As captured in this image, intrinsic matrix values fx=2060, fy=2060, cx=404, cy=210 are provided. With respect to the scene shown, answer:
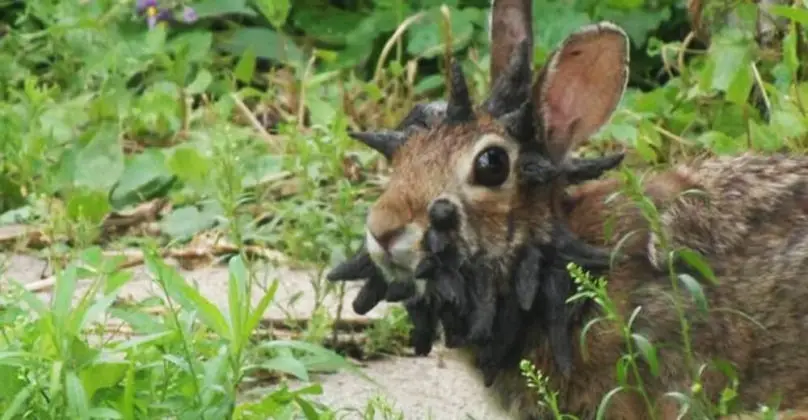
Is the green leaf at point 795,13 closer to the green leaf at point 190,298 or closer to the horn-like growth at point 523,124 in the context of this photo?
the horn-like growth at point 523,124

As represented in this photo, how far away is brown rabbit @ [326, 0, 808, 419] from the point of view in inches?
181

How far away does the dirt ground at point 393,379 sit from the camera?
208 inches

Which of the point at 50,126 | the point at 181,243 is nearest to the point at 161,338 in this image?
the point at 181,243

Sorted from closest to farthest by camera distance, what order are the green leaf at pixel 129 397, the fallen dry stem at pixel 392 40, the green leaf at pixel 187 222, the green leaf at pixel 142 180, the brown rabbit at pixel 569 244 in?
the green leaf at pixel 129 397 → the brown rabbit at pixel 569 244 → the green leaf at pixel 187 222 → the green leaf at pixel 142 180 → the fallen dry stem at pixel 392 40

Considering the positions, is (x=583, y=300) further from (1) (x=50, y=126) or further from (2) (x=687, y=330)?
(1) (x=50, y=126)

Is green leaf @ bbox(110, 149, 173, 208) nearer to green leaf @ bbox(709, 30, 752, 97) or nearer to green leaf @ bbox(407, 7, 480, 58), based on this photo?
green leaf @ bbox(407, 7, 480, 58)

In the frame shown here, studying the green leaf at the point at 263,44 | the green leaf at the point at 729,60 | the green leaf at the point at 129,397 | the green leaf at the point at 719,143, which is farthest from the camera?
the green leaf at the point at 263,44

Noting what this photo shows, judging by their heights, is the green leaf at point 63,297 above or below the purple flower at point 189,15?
above

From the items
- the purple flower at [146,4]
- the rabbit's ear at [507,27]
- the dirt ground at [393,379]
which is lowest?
the dirt ground at [393,379]

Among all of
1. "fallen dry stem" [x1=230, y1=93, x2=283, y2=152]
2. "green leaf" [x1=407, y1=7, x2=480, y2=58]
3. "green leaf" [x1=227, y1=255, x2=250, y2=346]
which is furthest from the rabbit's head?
"green leaf" [x1=407, y1=7, x2=480, y2=58]

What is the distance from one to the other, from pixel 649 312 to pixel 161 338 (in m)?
1.11

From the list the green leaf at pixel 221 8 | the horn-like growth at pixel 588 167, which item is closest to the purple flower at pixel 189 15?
the green leaf at pixel 221 8

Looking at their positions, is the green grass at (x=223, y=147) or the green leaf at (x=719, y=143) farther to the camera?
the green leaf at (x=719, y=143)

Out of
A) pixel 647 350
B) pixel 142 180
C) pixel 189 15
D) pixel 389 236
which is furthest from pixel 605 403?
pixel 189 15
